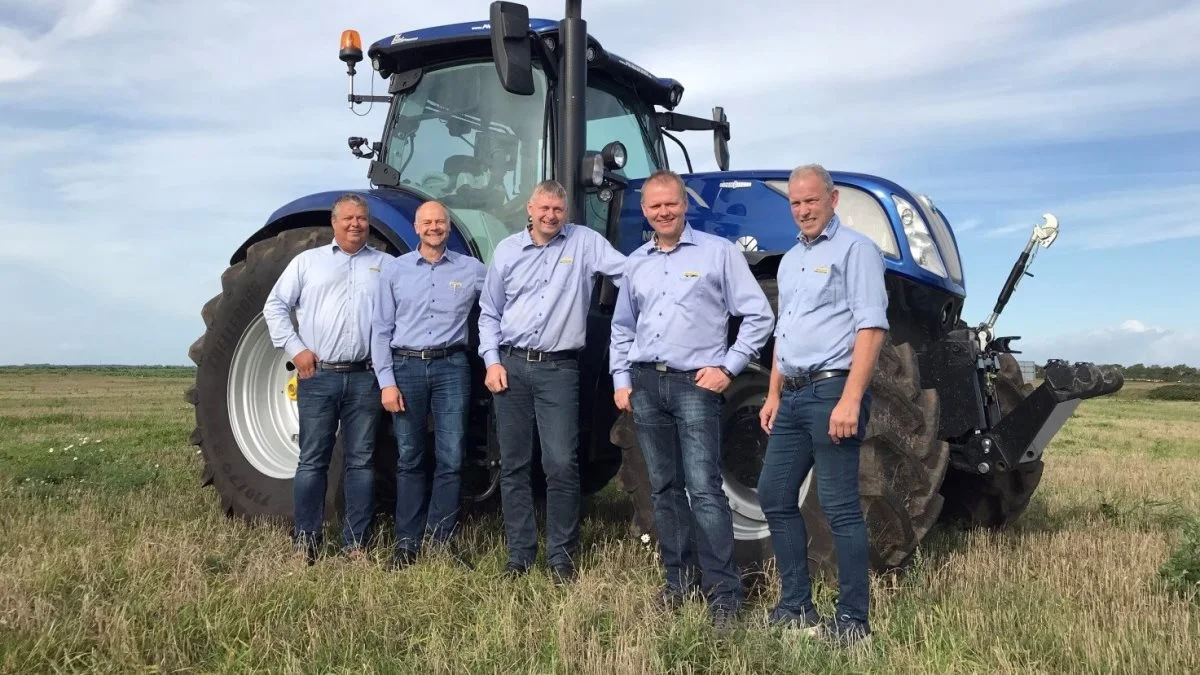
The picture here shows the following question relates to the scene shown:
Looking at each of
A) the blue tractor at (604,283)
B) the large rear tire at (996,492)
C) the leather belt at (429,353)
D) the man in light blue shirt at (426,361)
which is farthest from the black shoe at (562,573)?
the large rear tire at (996,492)

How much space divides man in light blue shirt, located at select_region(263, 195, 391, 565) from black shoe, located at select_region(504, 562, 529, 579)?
0.83 metres

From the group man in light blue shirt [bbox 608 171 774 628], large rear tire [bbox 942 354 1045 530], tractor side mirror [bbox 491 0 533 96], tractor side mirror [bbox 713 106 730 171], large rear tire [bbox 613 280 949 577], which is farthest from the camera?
tractor side mirror [bbox 713 106 730 171]

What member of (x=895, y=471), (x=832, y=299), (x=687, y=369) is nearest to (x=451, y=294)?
(x=687, y=369)

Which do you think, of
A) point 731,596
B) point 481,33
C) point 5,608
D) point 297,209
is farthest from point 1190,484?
point 5,608

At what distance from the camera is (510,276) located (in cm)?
445

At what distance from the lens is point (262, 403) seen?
580 cm

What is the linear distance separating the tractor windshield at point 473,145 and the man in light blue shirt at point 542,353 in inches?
31.8

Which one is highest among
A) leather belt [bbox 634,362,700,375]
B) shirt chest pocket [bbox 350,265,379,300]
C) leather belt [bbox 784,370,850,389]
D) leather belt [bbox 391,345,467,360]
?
shirt chest pocket [bbox 350,265,379,300]

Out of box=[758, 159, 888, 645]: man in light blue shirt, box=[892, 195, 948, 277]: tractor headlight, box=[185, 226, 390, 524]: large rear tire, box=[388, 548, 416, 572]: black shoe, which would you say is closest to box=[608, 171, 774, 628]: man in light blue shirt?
box=[758, 159, 888, 645]: man in light blue shirt

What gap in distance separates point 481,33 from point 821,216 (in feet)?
8.58

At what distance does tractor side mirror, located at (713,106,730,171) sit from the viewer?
6805 mm

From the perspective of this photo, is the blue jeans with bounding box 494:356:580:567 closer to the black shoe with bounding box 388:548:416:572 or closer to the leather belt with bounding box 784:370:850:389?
the black shoe with bounding box 388:548:416:572

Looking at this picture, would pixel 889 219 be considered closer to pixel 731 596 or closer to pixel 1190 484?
pixel 731 596

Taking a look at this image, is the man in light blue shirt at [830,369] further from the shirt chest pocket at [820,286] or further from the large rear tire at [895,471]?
the large rear tire at [895,471]
